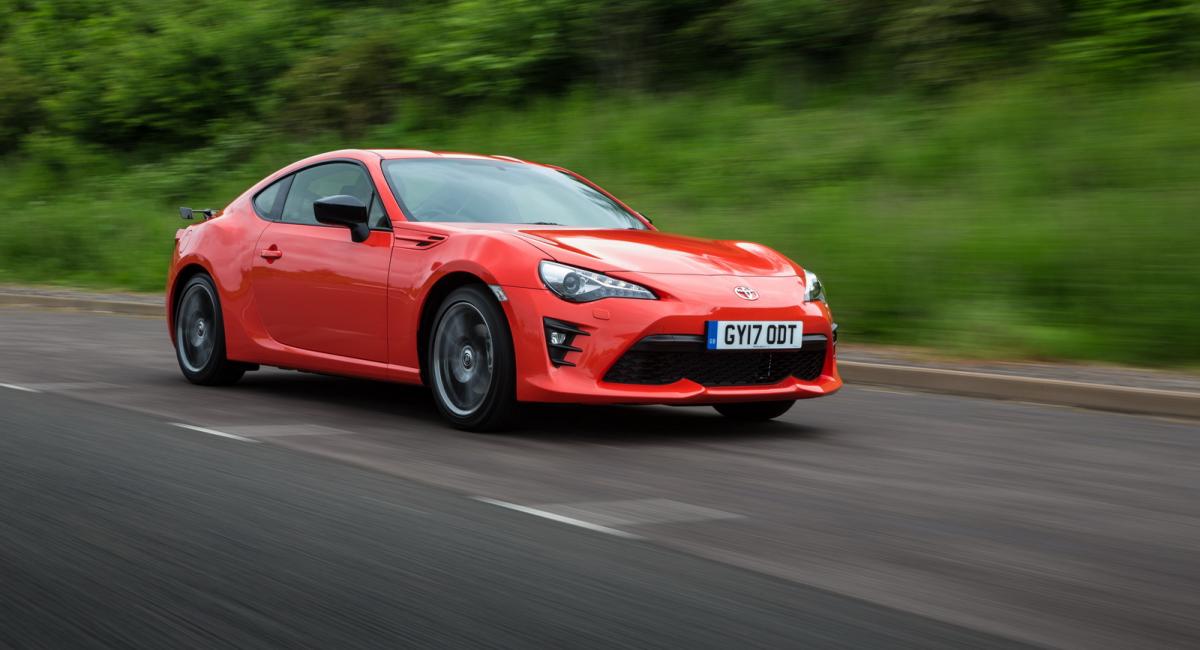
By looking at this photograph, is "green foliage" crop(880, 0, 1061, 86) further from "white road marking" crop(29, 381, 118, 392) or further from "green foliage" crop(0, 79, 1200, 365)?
"white road marking" crop(29, 381, 118, 392)

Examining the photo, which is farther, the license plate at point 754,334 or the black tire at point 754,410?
the black tire at point 754,410

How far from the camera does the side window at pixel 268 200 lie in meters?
7.80

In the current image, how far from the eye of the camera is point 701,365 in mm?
6020

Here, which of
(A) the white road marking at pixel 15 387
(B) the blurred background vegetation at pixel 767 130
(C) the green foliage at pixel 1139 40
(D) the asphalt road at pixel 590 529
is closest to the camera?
(D) the asphalt road at pixel 590 529

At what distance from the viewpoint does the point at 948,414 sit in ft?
24.5

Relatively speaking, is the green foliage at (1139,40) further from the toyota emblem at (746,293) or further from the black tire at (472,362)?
the black tire at (472,362)

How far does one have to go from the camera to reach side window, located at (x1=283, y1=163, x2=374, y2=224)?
7.21m

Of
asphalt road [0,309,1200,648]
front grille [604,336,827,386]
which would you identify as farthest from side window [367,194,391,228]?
front grille [604,336,827,386]

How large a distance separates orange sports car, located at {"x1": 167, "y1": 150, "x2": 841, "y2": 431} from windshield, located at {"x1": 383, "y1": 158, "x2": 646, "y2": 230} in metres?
0.01

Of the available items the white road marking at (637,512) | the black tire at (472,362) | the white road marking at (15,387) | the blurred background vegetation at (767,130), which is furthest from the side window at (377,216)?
the blurred background vegetation at (767,130)

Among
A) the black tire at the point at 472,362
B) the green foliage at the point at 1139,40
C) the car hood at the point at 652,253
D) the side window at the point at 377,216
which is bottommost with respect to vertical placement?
the black tire at the point at 472,362

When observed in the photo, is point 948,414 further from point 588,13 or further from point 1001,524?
point 588,13

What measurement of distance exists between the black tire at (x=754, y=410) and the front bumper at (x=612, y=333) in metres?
0.79

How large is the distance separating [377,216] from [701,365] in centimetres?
193
